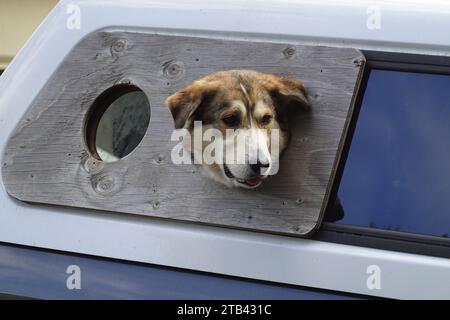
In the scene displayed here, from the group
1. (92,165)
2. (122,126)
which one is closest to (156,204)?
(92,165)

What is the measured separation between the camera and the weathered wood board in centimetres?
230

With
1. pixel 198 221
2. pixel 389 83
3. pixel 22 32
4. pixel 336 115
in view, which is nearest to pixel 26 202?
pixel 198 221

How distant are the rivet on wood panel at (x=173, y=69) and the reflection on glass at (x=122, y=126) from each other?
0.13m

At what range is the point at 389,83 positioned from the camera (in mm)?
2340

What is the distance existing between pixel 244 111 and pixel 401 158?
0.49 meters

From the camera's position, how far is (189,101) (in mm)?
2396

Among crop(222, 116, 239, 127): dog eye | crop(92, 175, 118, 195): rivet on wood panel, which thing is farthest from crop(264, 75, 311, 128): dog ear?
crop(92, 175, 118, 195): rivet on wood panel

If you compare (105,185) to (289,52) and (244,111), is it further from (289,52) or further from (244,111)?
(289,52)

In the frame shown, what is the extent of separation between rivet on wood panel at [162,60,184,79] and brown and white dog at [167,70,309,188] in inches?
3.3

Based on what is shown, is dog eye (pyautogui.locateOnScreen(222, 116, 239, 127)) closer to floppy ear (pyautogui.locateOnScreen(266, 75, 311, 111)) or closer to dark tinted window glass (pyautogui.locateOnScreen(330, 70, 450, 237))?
floppy ear (pyautogui.locateOnScreen(266, 75, 311, 111))

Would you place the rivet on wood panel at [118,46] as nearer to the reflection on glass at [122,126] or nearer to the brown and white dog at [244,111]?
the reflection on glass at [122,126]

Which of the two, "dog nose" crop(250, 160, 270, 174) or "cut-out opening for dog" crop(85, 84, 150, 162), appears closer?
"dog nose" crop(250, 160, 270, 174)

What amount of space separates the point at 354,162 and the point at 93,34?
1.02 metres
